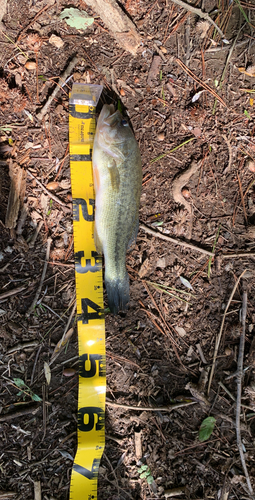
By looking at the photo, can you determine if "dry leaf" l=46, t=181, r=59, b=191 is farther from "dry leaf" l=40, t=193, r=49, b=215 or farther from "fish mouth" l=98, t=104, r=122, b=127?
"fish mouth" l=98, t=104, r=122, b=127

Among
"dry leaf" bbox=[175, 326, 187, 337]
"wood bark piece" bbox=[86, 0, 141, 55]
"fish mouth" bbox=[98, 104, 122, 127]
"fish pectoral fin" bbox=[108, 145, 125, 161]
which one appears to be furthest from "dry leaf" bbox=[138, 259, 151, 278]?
"wood bark piece" bbox=[86, 0, 141, 55]

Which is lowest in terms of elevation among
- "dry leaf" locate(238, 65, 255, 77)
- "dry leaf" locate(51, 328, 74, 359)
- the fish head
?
"dry leaf" locate(51, 328, 74, 359)

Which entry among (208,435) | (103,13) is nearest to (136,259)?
(208,435)

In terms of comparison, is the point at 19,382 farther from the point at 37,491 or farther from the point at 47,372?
the point at 37,491

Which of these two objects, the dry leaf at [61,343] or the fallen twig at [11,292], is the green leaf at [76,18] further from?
the dry leaf at [61,343]

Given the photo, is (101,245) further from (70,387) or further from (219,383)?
(219,383)

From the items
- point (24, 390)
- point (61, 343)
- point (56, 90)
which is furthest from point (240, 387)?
point (56, 90)
